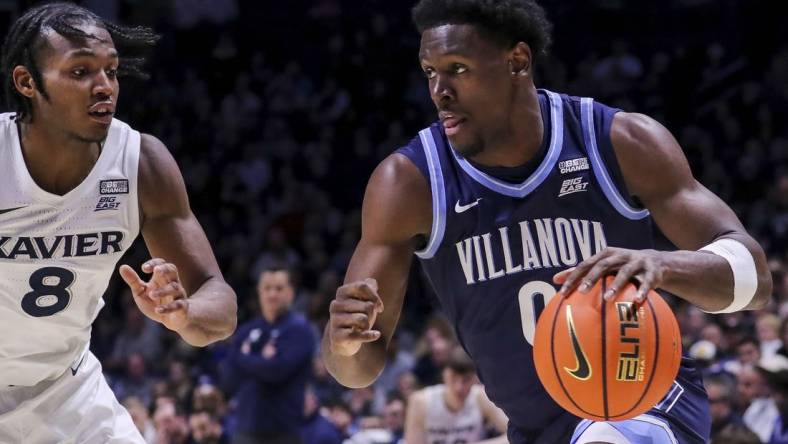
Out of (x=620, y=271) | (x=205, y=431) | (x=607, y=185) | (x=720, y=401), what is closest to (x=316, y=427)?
(x=205, y=431)

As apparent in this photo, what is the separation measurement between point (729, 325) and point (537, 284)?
19.8ft

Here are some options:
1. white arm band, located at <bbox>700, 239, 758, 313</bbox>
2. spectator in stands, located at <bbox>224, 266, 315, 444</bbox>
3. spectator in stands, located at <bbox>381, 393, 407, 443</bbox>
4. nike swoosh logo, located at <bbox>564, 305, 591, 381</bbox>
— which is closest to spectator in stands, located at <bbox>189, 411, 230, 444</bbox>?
spectator in stands, located at <bbox>224, 266, 315, 444</bbox>

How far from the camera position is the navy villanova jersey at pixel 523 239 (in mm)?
3715

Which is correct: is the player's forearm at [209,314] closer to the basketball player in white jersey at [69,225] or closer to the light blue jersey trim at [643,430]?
the basketball player in white jersey at [69,225]

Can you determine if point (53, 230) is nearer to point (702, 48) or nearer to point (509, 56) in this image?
point (509, 56)

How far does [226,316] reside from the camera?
372 centimetres

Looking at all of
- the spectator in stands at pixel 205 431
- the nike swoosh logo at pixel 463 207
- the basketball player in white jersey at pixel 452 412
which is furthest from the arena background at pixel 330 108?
the nike swoosh logo at pixel 463 207

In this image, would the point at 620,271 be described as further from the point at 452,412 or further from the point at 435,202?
the point at 452,412

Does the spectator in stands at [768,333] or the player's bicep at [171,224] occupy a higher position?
the player's bicep at [171,224]

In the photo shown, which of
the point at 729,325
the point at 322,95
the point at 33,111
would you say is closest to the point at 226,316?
the point at 33,111

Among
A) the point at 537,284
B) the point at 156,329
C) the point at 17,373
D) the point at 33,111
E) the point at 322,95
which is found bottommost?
the point at 156,329

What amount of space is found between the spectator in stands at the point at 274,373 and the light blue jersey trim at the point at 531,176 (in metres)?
4.29

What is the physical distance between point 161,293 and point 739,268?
1651mm

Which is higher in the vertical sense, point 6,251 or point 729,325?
point 6,251
